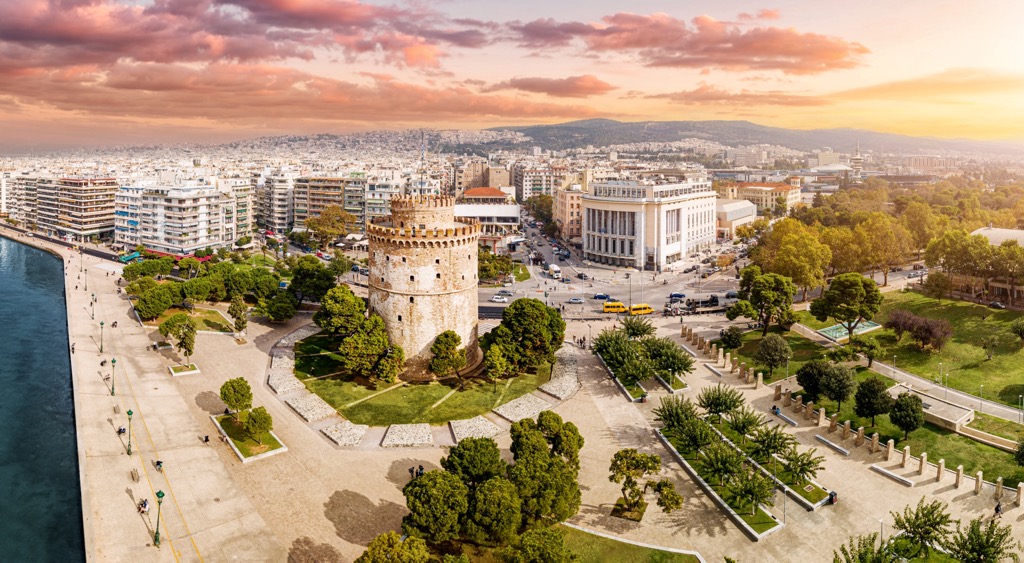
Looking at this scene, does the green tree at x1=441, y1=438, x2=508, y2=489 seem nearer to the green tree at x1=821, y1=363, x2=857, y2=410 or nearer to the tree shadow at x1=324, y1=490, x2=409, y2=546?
the tree shadow at x1=324, y1=490, x2=409, y2=546

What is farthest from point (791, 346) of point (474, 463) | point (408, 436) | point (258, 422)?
point (258, 422)

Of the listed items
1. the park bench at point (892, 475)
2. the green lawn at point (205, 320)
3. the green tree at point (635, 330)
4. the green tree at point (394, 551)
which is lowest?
the park bench at point (892, 475)

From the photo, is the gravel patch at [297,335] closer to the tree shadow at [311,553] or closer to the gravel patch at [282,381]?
the gravel patch at [282,381]

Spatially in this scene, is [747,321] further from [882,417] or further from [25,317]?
[25,317]

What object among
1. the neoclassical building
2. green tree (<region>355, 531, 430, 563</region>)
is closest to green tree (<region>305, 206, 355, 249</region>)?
the neoclassical building

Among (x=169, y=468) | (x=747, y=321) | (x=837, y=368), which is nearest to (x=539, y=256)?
(x=747, y=321)

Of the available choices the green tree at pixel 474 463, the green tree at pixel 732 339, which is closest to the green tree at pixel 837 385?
the green tree at pixel 732 339

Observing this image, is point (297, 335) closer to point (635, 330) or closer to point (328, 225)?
point (635, 330)

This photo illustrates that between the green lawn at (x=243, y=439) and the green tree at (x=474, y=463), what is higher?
the green tree at (x=474, y=463)
